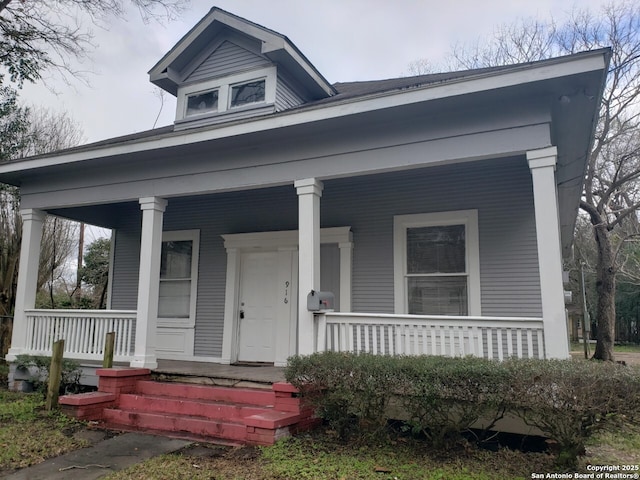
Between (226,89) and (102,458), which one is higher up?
(226,89)

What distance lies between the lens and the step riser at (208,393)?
16.8ft

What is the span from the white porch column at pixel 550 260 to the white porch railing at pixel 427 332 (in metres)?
0.14

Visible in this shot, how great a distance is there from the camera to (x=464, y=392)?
3.82 metres

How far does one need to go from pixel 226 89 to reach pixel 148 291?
3720 millimetres

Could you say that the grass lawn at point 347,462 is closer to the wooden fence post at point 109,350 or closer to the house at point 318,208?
the house at point 318,208

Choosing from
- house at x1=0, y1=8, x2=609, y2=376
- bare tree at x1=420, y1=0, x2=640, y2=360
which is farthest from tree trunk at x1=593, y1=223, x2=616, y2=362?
house at x1=0, y1=8, x2=609, y2=376

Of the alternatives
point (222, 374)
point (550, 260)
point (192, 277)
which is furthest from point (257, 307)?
point (550, 260)

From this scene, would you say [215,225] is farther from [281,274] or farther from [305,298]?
[305,298]

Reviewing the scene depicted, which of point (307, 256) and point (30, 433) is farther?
point (307, 256)

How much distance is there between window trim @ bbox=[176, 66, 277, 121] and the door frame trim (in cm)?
211

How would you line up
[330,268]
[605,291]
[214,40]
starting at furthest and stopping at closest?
[605,291]
[214,40]
[330,268]

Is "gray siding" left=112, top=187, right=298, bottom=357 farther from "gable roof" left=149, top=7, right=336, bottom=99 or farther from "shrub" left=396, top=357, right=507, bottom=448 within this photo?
"shrub" left=396, top=357, right=507, bottom=448

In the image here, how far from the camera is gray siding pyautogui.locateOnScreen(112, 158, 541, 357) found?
5.96 meters

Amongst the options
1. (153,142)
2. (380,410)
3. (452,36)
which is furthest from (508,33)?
(380,410)
